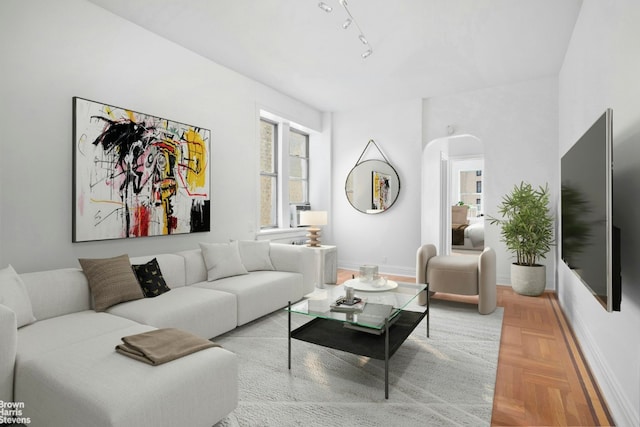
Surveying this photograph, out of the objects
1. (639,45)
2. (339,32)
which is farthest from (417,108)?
(639,45)

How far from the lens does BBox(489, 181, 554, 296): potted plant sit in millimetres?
4102

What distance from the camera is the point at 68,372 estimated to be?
1512 mm

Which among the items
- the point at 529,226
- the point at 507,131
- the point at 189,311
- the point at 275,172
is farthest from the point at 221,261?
the point at 507,131

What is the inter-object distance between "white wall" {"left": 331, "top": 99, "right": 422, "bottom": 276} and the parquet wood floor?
7.09 ft

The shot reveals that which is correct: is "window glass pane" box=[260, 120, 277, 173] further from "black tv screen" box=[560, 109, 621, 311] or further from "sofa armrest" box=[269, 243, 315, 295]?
"black tv screen" box=[560, 109, 621, 311]

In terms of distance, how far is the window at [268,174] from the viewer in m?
5.20

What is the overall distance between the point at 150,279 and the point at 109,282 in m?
0.32

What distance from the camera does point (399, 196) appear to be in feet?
18.1

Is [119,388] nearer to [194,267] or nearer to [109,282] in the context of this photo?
[109,282]

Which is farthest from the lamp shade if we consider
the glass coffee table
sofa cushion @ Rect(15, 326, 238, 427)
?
sofa cushion @ Rect(15, 326, 238, 427)

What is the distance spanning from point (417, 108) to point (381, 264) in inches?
99.2

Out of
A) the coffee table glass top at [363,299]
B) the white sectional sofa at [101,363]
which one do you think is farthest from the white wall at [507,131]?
the white sectional sofa at [101,363]

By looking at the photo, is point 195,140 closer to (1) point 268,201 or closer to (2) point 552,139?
(1) point 268,201

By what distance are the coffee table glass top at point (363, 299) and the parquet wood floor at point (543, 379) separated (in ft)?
2.44
